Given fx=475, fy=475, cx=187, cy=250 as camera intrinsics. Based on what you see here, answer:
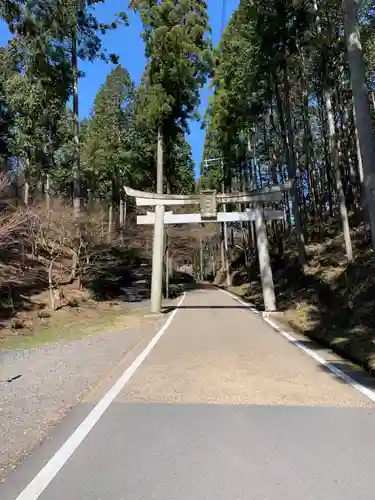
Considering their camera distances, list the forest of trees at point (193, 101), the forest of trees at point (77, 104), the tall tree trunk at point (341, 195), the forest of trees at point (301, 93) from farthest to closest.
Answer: the forest of trees at point (77, 104) < the forest of trees at point (193, 101) < the tall tree trunk at point (341, 195) < the forest of trees at point (301, 93)

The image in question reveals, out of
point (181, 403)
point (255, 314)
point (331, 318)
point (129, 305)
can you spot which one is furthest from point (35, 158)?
point (181, 403)

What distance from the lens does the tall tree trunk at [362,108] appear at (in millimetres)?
9066

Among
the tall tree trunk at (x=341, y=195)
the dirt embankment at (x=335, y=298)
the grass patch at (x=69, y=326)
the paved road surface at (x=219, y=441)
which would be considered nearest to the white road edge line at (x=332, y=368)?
the paved road surface at (x=219, y=441)

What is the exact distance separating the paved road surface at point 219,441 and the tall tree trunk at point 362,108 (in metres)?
3.58

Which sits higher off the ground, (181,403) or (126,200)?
(126,200)

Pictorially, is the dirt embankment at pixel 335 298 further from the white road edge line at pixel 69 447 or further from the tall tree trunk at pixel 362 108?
the white road edge line at pixel 69 447

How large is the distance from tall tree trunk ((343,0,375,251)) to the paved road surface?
11.7ft

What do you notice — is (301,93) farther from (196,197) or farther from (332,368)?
(332,368)

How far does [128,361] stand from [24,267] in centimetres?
1389

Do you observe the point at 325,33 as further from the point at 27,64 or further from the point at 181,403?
the point at 181,403

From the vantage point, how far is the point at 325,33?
1984cm

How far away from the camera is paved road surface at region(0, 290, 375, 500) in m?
3.45

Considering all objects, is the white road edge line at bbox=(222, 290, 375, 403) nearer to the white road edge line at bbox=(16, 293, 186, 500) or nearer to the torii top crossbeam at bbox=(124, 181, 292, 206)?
the white road edge line at bbox=(16, 293, 186, 500)

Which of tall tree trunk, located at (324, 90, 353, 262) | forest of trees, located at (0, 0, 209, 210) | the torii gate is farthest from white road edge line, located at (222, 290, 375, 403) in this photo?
forest of trees, located at (0, 0, 209, 210)
